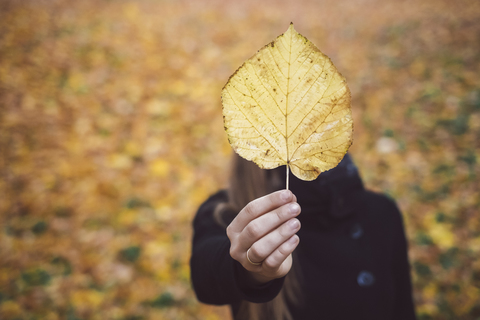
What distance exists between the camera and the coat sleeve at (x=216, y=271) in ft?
2.90

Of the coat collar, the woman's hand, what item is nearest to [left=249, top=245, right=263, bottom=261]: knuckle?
the woman's hand

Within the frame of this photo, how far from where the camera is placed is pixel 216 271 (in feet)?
3.43

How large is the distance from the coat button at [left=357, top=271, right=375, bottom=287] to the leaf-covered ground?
1442mm

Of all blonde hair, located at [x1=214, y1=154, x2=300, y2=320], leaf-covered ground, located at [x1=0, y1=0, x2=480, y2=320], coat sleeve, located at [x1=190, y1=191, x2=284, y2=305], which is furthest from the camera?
leaf-covered ground, located at [x1=0, y1=0, x2=480, y2=320]

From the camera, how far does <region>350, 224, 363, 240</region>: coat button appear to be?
154 centimetres

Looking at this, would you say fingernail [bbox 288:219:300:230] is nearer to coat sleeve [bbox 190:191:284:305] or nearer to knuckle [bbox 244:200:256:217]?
knuckle [bbox 244:200:256:217]

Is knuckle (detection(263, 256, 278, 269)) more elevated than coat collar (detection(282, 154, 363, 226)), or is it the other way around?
coat collar (detection(282, 154, 363, 226))

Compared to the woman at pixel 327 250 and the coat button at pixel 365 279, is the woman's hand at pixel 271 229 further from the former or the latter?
the coat button at pixel 365 279

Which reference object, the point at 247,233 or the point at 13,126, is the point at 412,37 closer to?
the point at 247,233

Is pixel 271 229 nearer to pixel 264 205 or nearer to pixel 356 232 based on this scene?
pixel 264 205

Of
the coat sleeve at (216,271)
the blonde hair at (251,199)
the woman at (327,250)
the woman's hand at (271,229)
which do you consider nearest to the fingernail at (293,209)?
the woman's hand at (271,229)

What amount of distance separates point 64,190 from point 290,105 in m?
3.43

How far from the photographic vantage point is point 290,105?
2.06ft

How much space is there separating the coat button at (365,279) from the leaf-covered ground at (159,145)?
1.44 meters
